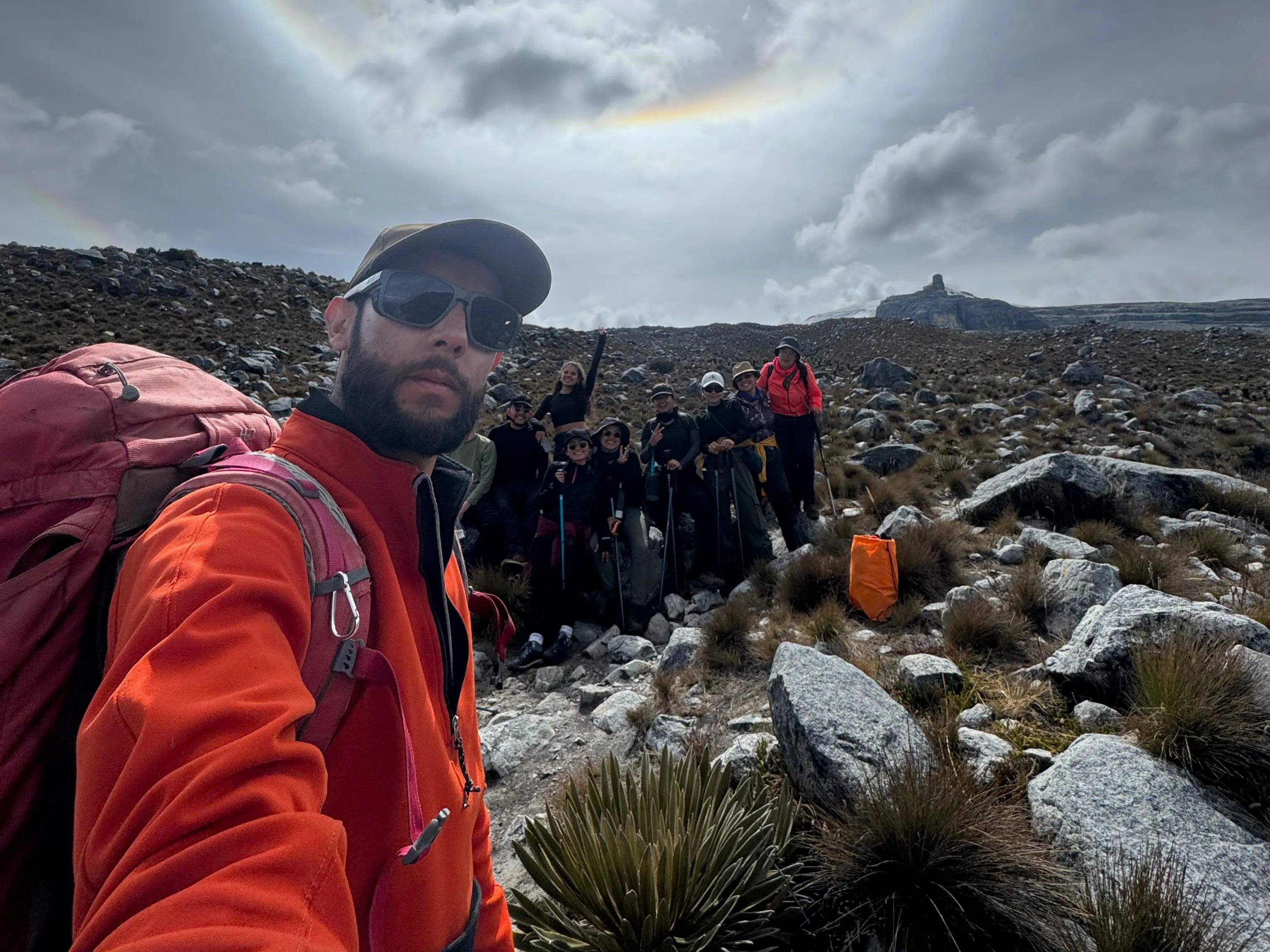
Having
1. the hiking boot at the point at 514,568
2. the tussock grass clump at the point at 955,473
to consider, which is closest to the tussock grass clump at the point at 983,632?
the hiking boot at the point at 514,568

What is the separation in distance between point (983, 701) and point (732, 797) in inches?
74.4

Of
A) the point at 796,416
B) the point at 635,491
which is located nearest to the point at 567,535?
the point at 635,491

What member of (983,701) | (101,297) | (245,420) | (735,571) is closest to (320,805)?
(245,420)

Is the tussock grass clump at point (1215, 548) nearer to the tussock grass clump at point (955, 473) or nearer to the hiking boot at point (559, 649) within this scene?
the tussock grass clump at point (955, 473)

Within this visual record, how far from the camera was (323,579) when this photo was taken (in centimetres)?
103

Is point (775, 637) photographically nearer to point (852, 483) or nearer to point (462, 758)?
point (462, 758)

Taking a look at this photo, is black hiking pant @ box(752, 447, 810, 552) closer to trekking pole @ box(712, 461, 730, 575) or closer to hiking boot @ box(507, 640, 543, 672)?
trekking pole @ box(712, 461, 730, 575)

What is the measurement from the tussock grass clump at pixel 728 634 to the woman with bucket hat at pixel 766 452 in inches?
83.5

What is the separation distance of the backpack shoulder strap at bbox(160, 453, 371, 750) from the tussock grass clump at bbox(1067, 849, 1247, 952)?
7.95 ft

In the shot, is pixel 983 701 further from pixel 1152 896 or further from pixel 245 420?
pixel 245 420

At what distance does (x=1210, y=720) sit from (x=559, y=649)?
15.5ft

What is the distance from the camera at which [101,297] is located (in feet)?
73.8

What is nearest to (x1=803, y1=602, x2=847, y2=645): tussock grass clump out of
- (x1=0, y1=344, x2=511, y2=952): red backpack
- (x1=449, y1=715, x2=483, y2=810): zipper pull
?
(x1=449, y1=715, x2=483, y2=810): zipper pull

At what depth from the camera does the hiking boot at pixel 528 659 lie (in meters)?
5.62
